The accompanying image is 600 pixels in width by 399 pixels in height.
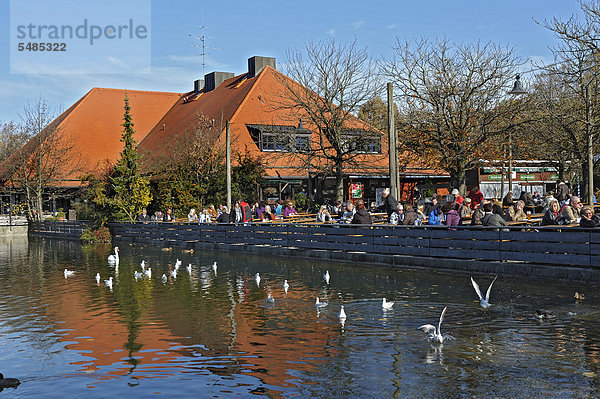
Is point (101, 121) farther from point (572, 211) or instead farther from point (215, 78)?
point (572, 211)

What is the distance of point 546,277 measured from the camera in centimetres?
1558

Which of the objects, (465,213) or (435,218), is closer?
(435,218)

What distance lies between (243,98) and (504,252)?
3654cm

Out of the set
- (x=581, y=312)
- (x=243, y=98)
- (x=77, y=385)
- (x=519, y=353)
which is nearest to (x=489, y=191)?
(x=243, y=98)

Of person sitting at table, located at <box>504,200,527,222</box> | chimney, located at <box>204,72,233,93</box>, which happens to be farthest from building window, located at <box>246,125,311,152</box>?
person sitting at table, located at <box>504,200,527,222</box>

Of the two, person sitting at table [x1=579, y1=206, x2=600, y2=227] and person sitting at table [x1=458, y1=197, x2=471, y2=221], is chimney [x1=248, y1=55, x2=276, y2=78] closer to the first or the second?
person sitting at table [x1=458, y1=197, x2=471, y2=221]

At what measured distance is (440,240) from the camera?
61.3 ft

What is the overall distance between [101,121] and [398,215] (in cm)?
4831

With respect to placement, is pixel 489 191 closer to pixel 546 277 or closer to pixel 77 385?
pixel 546 277

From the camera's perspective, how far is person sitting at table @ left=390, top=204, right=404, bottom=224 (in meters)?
21.8

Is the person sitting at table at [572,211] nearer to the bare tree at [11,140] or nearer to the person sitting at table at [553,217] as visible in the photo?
the person sitting at table at [553,217]

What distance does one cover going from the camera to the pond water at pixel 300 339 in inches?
313

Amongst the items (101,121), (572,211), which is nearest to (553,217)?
(572,211)

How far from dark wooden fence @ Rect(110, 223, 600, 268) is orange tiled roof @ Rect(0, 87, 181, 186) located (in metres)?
32.7
